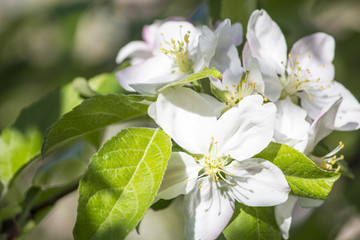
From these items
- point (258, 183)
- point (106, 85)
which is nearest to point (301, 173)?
point (258, 183)

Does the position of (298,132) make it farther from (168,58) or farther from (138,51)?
(138,51)

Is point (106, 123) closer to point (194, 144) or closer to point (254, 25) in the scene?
point (194, 144)

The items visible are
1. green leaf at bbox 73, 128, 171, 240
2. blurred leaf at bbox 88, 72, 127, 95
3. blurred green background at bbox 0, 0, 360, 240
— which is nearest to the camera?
green leaf at bbox 73, 128, 171, 240

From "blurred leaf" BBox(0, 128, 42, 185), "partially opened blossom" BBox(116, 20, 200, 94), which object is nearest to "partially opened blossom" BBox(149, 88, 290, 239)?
"partially opened blossom" BBox(116, 20, 200, 94)

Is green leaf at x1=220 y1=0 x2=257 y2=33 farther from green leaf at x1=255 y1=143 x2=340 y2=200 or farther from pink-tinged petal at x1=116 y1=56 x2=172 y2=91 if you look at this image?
green leaf at x1=255 y1=143 x2=340 y2=200

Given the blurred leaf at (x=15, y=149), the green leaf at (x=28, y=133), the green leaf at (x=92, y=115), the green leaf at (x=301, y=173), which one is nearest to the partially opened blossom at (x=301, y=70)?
the green leaf at (x=301, y=173)

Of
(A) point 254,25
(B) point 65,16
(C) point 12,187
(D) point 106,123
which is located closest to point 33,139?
(C) point 12,187
